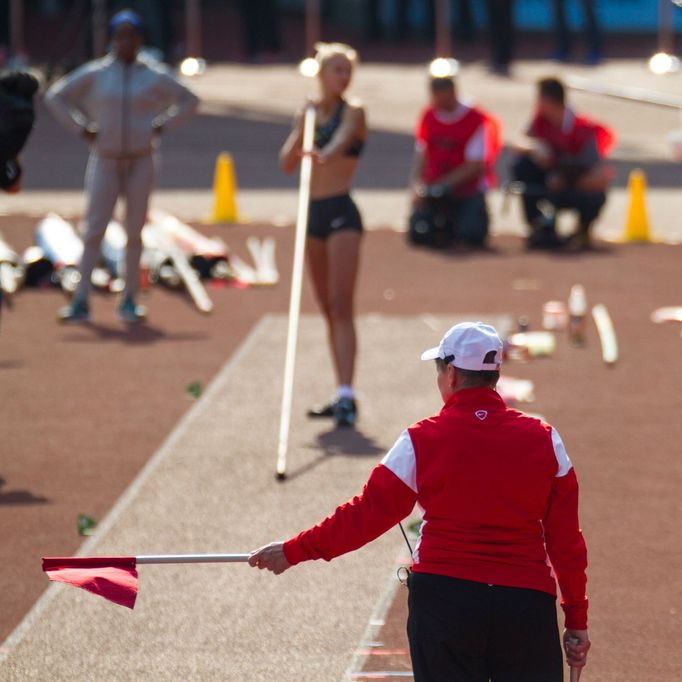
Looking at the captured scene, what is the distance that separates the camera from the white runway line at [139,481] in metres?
6.98

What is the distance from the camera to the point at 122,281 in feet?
45.6

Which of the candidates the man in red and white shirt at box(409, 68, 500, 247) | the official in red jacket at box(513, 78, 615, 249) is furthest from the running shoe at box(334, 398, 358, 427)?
the official in red jacket at box(513, 78, 615, 249)

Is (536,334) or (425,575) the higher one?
(425,575)

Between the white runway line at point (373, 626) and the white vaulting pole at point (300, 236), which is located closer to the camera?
the white runway line at point (373, 626)

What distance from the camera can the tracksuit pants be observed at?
43.1 feet

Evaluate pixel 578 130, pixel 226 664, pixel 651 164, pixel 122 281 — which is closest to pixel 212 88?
pixel 651 164

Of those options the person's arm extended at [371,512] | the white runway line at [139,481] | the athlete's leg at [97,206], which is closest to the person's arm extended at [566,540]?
the person's arm extended at [371,512]

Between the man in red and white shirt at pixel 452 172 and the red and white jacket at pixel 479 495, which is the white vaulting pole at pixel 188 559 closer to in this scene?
the red and white jacket at pixel 479 495

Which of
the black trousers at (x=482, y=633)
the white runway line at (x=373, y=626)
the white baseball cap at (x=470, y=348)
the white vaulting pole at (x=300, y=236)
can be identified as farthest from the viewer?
the white vaulting pole at (x=300, y=236)

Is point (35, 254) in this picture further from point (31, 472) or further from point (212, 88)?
point (212, 88)

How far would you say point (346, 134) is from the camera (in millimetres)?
10070

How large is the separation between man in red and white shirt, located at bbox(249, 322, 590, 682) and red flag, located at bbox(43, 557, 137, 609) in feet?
2.94

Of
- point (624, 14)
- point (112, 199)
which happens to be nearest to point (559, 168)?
point (112, 199)

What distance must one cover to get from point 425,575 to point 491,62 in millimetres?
32963
